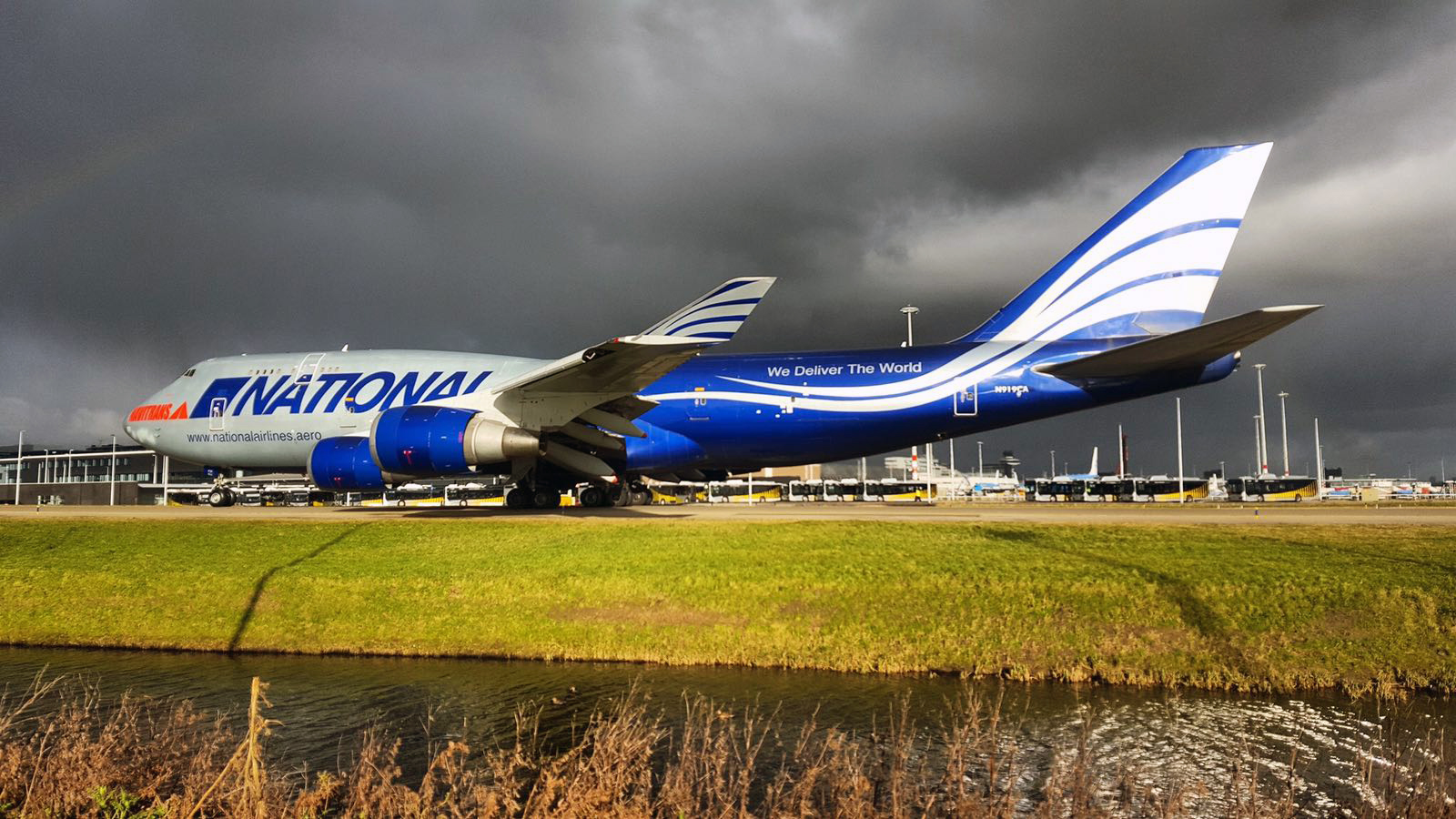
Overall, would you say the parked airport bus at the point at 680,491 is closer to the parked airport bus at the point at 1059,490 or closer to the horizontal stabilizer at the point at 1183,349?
the parked airport bus at the point at 1059,490

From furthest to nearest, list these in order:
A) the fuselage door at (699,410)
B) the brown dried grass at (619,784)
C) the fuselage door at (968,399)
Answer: the fuselage door at (699,410) → the fuselage door at (968,399) → the brown dried grass at (619,784)

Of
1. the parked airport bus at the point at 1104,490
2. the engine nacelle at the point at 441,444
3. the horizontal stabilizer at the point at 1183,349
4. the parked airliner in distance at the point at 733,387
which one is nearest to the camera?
the horizontal stabilizer at the point at 1183,349

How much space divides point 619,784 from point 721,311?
14.4 meters

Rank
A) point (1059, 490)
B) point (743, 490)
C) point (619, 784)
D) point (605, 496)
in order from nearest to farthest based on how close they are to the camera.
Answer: point (619, 784)
point (605, 496)
point (1059, 490)
point (743, 490)

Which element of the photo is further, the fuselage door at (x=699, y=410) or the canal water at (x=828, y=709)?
the fuselage door at (x=699, y=410)

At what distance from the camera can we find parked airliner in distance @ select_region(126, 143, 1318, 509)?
18156 mm

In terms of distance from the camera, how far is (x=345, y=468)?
18.9 metres

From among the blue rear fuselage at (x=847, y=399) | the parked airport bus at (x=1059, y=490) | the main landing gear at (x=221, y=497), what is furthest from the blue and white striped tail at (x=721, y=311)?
the parked airport bus at (x=1059, y=490)

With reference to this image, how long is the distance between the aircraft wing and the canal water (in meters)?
7.63

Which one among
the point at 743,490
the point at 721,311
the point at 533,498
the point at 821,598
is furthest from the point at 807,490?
the point at 821,598

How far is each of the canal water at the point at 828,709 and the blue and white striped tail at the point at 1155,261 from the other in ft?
42.6

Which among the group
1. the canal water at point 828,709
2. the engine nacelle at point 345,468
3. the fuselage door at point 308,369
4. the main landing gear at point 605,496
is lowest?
the canal water at point 828,709

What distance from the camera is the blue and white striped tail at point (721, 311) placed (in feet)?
60.8

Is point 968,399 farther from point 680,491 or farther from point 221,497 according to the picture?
point 680,491
